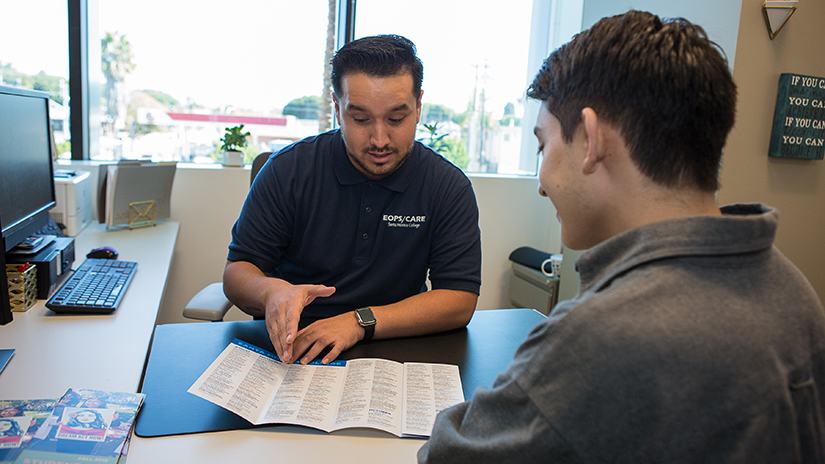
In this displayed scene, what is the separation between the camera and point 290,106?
316 centimetres

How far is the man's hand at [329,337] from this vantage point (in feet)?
3.57

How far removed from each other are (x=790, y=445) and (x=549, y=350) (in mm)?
248

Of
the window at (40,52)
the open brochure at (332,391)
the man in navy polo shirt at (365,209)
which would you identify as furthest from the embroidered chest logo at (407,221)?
the window at (40,52)

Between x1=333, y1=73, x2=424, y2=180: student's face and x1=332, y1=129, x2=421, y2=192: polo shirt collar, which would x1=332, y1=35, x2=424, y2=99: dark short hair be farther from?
x1=332, y1=129, x2=421, y2=192: polo shirt collar

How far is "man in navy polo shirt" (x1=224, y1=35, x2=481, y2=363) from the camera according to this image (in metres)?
1.44

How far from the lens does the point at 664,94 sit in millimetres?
583

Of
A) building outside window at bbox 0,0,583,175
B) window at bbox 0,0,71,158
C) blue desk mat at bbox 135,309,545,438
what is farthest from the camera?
building outside window at bbox 0,0,583,175

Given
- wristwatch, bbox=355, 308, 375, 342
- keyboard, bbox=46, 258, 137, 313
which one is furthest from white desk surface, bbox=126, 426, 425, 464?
keyboard, bbox=46, 258, 137, 313

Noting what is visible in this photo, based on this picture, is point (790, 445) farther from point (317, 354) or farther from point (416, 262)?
point (416, 262)

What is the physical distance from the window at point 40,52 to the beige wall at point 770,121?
10.9ft

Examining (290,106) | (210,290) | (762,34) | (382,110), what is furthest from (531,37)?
(210,290)

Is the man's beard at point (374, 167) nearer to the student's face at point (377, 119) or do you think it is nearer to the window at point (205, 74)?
the student's face at point (377, 119)

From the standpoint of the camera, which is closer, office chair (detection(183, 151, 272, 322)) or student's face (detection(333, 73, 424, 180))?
student's face (detection(333, 73, 424, 180))

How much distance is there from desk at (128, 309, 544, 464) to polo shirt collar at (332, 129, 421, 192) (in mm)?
451
